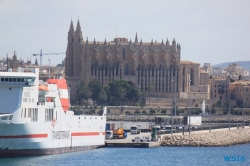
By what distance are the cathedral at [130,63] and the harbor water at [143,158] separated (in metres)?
96.1

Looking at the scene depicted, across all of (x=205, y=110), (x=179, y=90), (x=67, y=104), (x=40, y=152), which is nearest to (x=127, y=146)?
(x=67, y=104)

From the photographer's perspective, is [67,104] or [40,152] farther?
[67,104]

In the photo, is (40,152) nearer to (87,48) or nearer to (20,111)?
(20,111)

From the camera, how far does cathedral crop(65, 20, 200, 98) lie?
172875mm

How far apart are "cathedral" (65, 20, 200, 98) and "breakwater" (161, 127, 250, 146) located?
8306 cm

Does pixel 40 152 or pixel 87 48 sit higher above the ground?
pixel 87 48

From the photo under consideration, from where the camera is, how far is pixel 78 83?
559 ft

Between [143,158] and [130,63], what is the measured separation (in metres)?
109

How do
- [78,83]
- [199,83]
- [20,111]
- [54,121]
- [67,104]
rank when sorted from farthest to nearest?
[199,83] → [78,83] → [67,104] → [54,121] → [20,111]

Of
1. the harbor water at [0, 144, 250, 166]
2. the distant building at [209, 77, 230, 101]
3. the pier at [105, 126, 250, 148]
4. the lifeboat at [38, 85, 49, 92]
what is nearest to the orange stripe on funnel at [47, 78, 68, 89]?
the lifeboat at [38, 85, 49, 92]

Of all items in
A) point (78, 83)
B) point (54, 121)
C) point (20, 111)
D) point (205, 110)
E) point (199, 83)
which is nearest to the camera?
point (20, 111)

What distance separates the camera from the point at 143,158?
221ft

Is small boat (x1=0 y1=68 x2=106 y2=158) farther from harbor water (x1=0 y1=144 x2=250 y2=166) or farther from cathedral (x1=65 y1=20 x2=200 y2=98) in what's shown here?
cathedral (x1=65 y1=20 x2=200 y2=98)

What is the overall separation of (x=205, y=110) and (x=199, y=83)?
23736mm
